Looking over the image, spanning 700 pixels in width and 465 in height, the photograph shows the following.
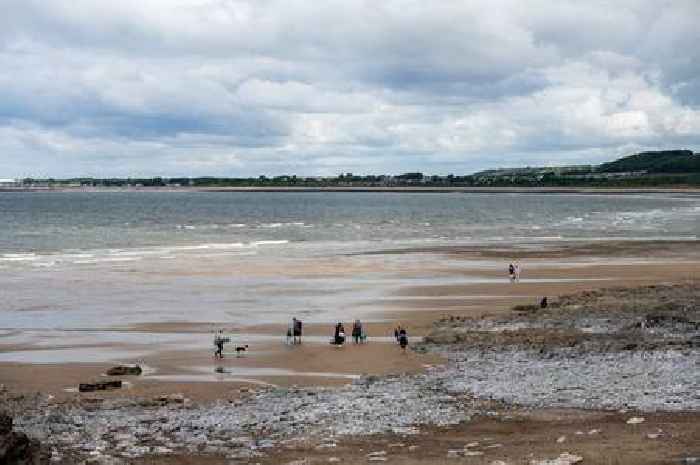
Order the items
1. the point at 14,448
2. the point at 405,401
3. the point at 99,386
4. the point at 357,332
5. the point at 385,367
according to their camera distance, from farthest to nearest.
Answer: the point at 357,332, the point at 385,367, the point at 99,386, the point at 405,401, the point at 14,448

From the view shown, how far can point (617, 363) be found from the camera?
2389 cm

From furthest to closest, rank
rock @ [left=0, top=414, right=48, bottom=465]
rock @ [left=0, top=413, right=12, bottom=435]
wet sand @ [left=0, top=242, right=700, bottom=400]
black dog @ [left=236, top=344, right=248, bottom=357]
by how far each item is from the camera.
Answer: black dog @ [left=236, top=344, right=248, bottom=357], wet sand @ [left=0, top=242, right=700, bottom=400], rock @ [left=0, top=413, right=12, bottom=435], rock @ [left=0, top=414, right=48, bottom=465]

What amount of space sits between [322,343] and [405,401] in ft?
33.5

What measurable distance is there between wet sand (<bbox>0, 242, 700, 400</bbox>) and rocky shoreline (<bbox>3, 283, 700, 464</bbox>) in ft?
5.74

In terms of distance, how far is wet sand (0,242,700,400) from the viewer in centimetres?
2491

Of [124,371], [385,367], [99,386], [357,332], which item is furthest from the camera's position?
[357,332]

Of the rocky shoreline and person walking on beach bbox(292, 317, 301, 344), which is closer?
the rocky shoreline

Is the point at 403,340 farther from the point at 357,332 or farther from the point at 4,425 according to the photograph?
the point at 4,425

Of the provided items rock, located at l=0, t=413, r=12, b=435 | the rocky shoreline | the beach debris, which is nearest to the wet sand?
the rocky shoreline

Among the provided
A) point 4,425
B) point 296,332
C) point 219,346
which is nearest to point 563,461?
point 4,425

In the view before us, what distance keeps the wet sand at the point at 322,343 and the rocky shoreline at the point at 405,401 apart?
1751mm

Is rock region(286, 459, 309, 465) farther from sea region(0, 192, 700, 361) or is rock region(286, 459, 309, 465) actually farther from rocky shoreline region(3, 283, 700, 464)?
sea region(0, 192, 700, 361)

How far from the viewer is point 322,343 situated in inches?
1209

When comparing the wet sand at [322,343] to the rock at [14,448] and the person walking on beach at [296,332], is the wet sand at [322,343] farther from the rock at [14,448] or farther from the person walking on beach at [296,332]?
the rock at [14,448]
